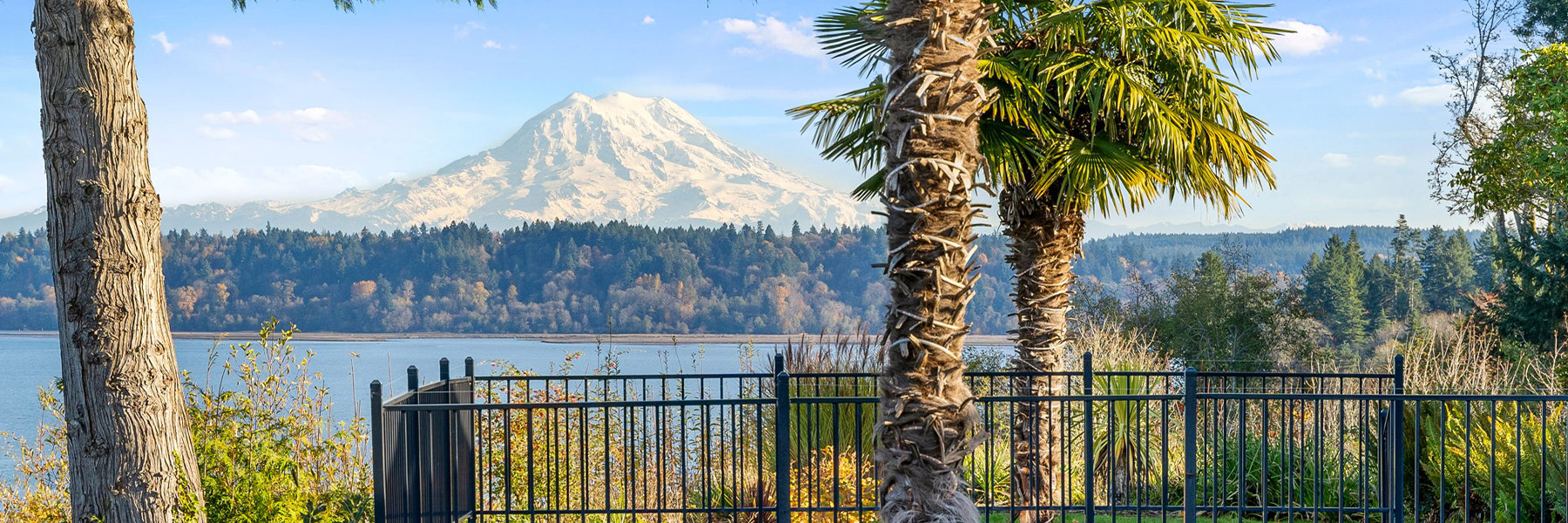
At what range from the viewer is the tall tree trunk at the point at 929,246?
3.67 metres

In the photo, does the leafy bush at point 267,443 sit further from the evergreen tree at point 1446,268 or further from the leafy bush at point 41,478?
the evergreen tree at point 1446,268

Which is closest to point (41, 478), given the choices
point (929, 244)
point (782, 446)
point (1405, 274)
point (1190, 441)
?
point (782, 446)

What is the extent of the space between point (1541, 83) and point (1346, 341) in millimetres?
23091

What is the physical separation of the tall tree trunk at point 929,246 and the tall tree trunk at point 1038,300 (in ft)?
9.08

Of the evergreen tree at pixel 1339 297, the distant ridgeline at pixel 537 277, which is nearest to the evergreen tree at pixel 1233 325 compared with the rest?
the distant ridgeline at pixel 537 277

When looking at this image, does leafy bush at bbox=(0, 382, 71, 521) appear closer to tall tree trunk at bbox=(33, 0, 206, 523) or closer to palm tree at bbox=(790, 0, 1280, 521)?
tall tree trunk at bbox=(33, 0, 206, 523)

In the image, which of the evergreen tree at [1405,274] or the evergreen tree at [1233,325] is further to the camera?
the evergreen tree at [1405,274]

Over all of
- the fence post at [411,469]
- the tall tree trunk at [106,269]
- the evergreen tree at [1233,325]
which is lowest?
the evergreen tree at [1233,325]

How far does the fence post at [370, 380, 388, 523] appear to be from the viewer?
438 cm

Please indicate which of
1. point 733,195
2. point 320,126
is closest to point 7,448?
point 320,126

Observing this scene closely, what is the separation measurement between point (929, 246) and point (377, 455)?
2.56m

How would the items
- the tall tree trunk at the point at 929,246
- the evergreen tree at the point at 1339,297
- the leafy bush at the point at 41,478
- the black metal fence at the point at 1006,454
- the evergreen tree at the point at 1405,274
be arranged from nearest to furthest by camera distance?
the tall tree trunk at the point at 929,246 → the black metal fence at the point at 1006,454 → the leafy bush at the point at 41,478 → the evergreen tree at the point at 1339,297 → the evergreen tree at the point at 1405,274

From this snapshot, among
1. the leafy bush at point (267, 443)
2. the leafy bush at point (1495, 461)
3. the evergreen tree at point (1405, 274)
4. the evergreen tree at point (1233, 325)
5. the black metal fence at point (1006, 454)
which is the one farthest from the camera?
the evergreen tree at point (1405, 274)

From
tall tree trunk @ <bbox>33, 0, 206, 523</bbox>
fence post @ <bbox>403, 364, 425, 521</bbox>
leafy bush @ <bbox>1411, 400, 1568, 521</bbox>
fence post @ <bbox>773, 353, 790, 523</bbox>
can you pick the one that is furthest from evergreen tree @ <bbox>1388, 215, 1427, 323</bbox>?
tall tree trunk @ <bbox>33, 0, 206, 523</bbox>
